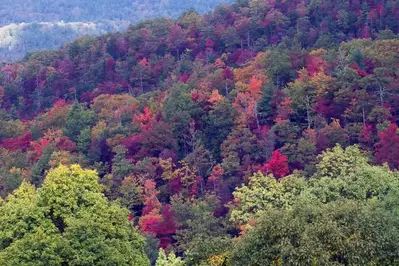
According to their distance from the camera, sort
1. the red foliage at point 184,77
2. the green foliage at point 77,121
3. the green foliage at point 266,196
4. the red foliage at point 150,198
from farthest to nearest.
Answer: the red foliage at point 184,77 → the green foliage at point 77,121 → the red foliage at point 150,198 → the green foliage at point 266,196

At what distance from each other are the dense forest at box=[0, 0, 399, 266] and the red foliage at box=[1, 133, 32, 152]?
225 millimetres

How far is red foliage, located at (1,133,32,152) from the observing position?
59.5 metres

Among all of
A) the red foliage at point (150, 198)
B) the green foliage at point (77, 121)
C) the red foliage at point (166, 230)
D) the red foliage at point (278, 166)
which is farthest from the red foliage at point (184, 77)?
the red foliage at point (166, 230)

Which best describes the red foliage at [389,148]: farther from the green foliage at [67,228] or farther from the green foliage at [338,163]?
the green foliage at [67,228]

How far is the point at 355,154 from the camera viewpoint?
1288 inches

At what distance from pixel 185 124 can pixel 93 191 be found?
23.1 metres

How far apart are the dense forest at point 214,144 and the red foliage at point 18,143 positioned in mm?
225

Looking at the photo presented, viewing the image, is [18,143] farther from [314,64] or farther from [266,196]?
[266,196]

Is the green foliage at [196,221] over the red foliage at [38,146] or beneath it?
over

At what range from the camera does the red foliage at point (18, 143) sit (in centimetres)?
5947

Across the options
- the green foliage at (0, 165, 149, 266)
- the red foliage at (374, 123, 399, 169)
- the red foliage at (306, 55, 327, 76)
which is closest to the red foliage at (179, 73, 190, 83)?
the red foliage at (306, 55, 327, 76)

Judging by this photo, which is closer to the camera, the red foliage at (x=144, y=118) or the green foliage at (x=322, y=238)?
the green foliage at (x=322, y=238)

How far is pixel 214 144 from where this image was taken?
48.2 metres

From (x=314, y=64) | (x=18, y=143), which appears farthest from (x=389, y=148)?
(x=18, y=143)
